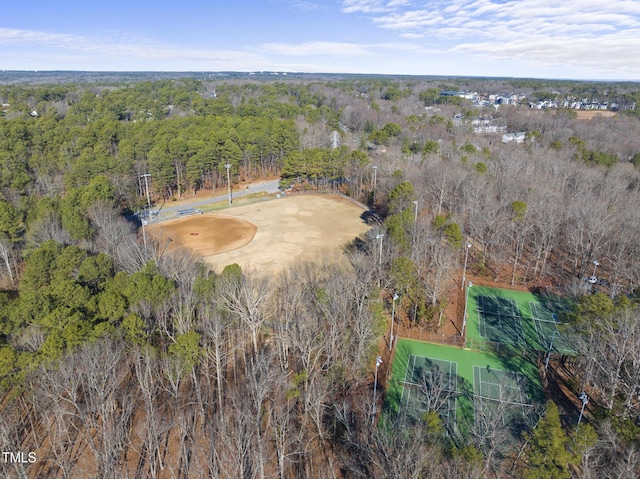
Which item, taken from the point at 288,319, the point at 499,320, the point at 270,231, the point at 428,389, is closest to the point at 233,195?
the point at 270,231

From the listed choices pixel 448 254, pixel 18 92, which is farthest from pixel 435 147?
pixel 18 92

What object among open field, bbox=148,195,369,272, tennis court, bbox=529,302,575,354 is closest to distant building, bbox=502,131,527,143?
open field, bbox=148,195,369,272

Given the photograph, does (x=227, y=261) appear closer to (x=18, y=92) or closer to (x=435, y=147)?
(x=435, y=147)

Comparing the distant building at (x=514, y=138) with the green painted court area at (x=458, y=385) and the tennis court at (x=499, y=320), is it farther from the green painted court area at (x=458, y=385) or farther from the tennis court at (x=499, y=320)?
the green painted court area at (x=458, y=385)

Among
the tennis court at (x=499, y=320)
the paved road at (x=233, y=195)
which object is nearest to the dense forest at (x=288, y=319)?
the tennis court at (x=499, y=320)

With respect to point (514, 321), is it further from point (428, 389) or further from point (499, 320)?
point (428, 389)

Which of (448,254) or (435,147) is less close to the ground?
(435,147)
